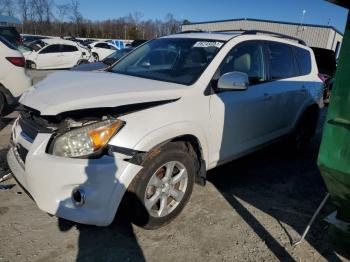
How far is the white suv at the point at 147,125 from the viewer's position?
2623 mm

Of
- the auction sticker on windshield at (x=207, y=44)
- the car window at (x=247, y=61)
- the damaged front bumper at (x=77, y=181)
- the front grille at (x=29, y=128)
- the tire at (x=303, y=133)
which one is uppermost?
the auction sticker on windshield at (x=207, y=44)

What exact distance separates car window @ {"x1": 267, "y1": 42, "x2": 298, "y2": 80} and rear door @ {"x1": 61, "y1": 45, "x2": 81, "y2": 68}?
531 inches

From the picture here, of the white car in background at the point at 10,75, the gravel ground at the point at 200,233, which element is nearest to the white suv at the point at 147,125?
the gravel ground at the point at 200,233

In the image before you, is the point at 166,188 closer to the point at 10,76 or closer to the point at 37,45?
the point at 10,76

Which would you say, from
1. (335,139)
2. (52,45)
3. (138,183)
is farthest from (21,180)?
(52,45)

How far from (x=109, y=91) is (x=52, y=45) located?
14674mm

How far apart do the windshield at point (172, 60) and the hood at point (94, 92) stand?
254mm

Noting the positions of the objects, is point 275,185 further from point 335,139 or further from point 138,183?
point 138,183

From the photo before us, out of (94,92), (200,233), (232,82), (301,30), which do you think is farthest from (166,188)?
(301,30)

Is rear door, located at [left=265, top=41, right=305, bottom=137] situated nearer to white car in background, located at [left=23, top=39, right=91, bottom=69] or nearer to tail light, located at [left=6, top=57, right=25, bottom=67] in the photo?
tail light, located at [left=6, top=57, right=25, bottom=67]

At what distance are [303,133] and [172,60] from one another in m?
2.86

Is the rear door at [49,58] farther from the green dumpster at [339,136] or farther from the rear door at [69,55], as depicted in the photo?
the green dumpster at [339,136]

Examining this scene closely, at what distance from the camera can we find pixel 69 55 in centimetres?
1655

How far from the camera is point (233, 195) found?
13.1ft
